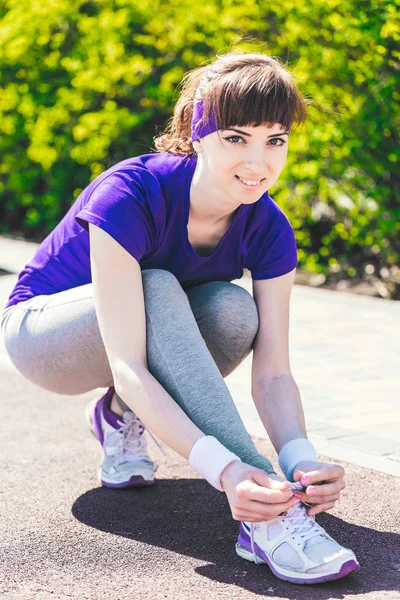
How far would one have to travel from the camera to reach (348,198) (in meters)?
7.51

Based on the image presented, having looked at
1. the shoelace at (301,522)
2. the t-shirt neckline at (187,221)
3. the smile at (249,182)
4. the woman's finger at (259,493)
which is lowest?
the shoelace at (301,522)

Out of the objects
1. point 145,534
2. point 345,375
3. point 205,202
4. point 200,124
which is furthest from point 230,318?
point 345,375

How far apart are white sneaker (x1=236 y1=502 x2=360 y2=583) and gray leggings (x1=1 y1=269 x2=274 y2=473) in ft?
0.47

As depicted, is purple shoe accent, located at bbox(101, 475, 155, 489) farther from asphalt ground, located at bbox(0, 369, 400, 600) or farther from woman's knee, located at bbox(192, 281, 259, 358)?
woman's knee, located at bbox(192, 281, 259, 358)

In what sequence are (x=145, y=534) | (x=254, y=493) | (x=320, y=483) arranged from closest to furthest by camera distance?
(x=254, y=493), (x=320, y=483), (x=145, y=534)

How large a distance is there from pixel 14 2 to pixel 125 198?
27.9 feet

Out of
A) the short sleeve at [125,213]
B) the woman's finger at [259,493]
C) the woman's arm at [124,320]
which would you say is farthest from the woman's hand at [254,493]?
the short sleeve at [125,213]

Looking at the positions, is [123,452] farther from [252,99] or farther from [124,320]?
[252,99]

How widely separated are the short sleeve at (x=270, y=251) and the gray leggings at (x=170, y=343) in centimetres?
9

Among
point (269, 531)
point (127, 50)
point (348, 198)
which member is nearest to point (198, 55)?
point (127, 50)

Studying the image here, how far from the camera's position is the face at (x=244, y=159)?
268cm

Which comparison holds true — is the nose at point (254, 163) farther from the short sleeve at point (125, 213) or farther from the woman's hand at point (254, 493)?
the woman's hand at point (254, 493)

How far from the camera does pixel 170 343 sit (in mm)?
2643

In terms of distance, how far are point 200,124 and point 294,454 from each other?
3.12 feet
